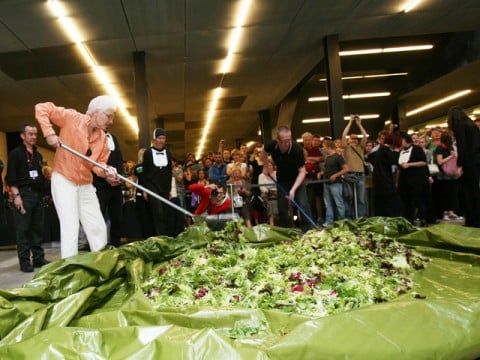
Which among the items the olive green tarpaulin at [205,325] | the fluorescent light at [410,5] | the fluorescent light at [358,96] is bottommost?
the olive green tarpaulin at [205,325]

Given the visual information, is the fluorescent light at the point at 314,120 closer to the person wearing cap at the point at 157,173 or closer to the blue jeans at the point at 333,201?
the blue jeans at the point at 333,201

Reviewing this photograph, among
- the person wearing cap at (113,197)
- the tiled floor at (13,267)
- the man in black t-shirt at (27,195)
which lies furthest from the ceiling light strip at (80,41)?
the tiled floor at (13,267)

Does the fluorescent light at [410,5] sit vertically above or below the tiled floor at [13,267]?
above

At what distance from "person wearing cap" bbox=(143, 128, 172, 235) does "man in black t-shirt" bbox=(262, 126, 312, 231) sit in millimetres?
1384

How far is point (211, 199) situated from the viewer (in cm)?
614

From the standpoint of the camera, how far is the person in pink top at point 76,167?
10.5ft

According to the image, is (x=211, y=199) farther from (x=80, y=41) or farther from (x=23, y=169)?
(x=80, y=41)

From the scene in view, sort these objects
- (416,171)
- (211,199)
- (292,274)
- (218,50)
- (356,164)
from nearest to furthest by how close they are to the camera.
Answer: (292,274) → (416,171) → (211,199) → (356,164) → (218,50)

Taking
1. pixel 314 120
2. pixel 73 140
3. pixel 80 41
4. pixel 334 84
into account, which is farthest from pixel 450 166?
pixel 314 120

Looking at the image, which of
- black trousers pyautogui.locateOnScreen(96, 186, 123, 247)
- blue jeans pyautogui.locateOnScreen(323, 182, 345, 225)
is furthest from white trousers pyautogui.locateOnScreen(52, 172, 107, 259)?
blue jeans pyautogui.locateOnScreen(323, 182, 345, 225)

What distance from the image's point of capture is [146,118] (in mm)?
8727

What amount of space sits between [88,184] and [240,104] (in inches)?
427

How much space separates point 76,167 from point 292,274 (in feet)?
6.10

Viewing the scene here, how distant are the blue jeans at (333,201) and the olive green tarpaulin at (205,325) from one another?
3281 millimetres
